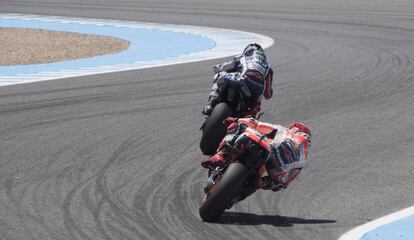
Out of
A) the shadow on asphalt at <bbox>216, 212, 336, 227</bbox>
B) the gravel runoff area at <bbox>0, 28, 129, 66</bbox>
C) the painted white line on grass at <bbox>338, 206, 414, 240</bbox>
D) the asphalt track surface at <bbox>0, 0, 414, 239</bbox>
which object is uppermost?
the painted white line on grass at <bbox>338, 206, 414, 240</bbox>

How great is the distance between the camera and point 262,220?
802cm

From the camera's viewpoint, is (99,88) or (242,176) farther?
(99,88)

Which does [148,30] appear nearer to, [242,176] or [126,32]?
[126,32]

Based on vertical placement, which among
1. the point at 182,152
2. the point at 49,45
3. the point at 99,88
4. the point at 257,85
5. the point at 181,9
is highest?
the point at 257,85

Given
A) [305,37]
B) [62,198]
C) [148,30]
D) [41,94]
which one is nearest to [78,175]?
[62,198]

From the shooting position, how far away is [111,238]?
7.40 m

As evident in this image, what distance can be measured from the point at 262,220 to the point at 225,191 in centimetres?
51

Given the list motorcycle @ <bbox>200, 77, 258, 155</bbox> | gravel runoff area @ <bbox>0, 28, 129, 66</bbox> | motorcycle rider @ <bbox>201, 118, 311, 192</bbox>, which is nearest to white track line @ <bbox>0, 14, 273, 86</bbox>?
gravel runoff area @ <bbox>0, 28, 129, 66</bbox>

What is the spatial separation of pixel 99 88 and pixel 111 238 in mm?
9065

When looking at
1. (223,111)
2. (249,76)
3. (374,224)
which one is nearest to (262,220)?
(374,224)

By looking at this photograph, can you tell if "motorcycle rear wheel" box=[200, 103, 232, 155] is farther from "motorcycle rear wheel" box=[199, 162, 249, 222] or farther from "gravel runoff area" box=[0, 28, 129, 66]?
"gravel runoff area" box=[0, 28, 129, 66]

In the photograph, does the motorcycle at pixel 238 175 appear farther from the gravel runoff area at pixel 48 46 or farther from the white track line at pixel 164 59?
the gravel runoff area at pixel 48 46

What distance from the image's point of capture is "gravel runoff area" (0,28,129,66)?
21.3 metres

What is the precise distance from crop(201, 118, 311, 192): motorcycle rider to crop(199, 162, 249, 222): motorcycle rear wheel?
273 mm
